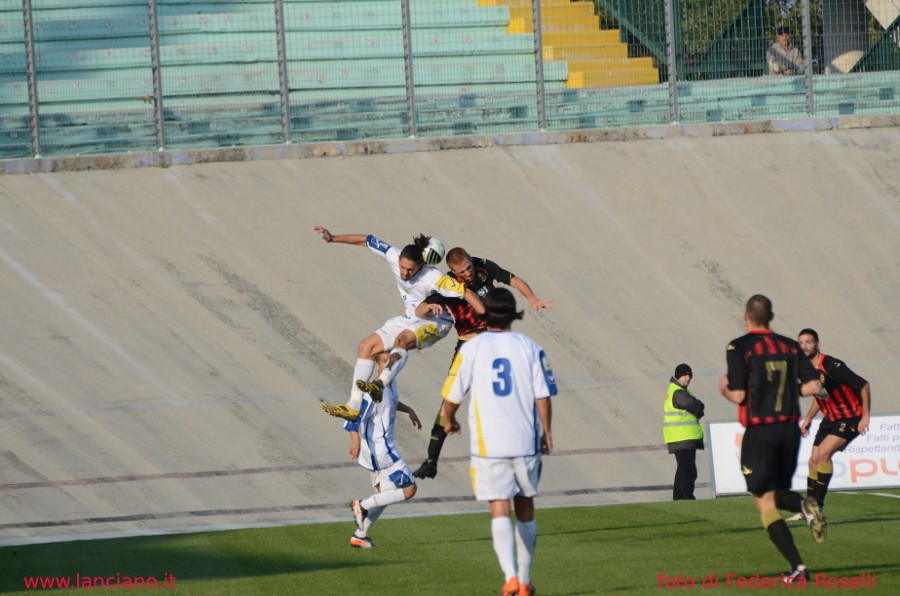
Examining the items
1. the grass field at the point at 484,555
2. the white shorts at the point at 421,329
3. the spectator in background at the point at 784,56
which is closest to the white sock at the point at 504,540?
the grass field at the point at 484,555

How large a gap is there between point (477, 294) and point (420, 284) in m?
0.60

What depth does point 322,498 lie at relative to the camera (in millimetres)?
19141

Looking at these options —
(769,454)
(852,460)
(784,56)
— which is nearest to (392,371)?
(769,454)

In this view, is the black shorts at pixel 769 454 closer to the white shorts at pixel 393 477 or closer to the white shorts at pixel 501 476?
the white shorts at pixel 501 476

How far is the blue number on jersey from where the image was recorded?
29.0 ft

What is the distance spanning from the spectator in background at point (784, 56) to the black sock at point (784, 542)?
805 inches

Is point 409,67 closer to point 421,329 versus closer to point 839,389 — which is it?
point 421,329

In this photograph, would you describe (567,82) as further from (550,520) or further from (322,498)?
(550,520)

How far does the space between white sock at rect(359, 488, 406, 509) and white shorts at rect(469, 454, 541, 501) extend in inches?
155

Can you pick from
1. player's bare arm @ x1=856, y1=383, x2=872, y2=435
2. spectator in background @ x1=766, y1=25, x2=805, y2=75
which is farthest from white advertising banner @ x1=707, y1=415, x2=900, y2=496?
spectator in background @ x1=766, y1=25, x2=805, y2=75

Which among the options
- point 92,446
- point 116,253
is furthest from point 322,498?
point 116,253

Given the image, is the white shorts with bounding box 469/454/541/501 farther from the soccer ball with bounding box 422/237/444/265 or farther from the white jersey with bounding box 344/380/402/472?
the soccer ball with bounding box 422/237/444/265

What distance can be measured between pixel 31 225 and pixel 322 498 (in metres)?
9.22

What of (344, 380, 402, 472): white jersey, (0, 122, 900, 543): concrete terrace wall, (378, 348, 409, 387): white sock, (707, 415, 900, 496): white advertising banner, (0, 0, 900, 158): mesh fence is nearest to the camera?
(344, 380, 402, 472): white jersey
